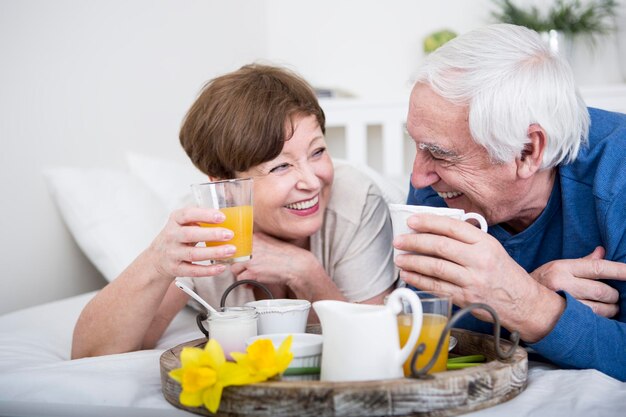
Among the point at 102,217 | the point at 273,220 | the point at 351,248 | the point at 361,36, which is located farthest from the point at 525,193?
the point at 361,36

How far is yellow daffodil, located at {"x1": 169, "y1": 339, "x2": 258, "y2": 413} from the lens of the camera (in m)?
0.99

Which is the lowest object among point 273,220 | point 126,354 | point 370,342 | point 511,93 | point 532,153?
point 126,354

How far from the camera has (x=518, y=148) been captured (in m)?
1.44

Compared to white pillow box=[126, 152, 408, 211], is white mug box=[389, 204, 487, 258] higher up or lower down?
higher up

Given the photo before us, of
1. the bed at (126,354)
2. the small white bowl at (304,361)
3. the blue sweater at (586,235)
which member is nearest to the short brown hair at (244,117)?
the bed at (126,354)

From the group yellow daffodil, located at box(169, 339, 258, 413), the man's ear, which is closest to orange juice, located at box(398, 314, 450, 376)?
yellow daffodil, located at box(169, 339, 258, 413)

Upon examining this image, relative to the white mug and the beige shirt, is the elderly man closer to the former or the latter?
the white mug

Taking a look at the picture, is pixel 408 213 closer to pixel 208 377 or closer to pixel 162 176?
pixel 208 377

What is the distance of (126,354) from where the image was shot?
1469mm

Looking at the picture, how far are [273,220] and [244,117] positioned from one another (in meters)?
0.27

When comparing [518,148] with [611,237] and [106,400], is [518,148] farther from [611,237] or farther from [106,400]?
[106,400]

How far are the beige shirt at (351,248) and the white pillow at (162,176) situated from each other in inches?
29.1

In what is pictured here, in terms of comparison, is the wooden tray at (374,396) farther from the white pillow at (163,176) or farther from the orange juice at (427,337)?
the white pillow at (163,176)

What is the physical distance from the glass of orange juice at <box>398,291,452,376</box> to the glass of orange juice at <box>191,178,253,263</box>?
1.36 feet
